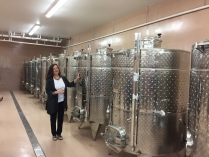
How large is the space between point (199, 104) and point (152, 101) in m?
0.76

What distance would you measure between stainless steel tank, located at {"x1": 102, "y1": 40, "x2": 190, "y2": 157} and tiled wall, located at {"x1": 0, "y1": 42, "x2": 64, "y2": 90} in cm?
959

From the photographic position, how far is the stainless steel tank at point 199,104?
1931 mm

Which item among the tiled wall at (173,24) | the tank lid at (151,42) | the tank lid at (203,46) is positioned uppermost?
the tiled wall at (173,24)

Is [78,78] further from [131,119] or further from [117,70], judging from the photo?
[131,119]

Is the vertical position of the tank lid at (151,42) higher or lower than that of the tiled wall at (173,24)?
lower

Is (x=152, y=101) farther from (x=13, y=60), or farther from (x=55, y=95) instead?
(x=13, y=60)

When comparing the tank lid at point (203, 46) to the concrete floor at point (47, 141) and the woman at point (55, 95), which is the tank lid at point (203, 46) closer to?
the concrete floor at point (47, 141)

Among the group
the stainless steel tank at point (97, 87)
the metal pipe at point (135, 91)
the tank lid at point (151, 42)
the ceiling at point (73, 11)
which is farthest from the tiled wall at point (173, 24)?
the metal pipe at point (135, 91)

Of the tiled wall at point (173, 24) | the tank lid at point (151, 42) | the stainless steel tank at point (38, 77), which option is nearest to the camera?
the tank lid at point (151, 42)

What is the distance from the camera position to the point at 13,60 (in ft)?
37.3

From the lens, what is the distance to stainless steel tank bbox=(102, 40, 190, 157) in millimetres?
2688

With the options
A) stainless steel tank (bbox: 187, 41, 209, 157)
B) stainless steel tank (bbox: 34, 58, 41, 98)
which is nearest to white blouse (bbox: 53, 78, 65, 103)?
stainless steel tank (bbox: 187, 41, 209, 157)

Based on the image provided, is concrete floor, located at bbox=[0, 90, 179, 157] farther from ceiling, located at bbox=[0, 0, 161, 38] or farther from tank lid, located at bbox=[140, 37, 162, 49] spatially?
ceiling, located at bbox=[0, 0, 161, 38]

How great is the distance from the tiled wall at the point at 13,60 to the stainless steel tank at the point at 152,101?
31.5 feet
